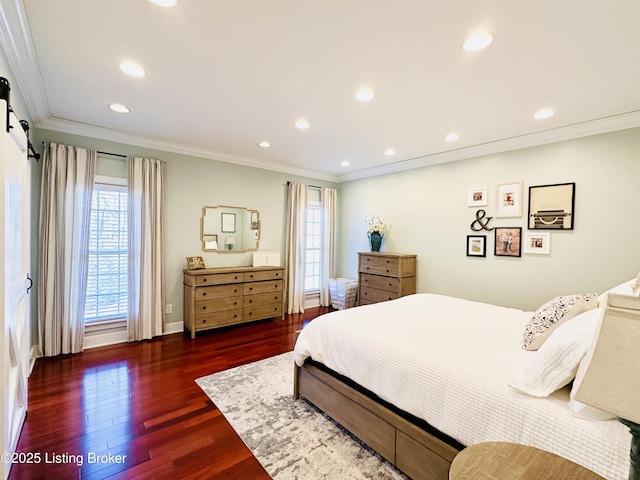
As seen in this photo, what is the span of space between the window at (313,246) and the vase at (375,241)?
1.18m

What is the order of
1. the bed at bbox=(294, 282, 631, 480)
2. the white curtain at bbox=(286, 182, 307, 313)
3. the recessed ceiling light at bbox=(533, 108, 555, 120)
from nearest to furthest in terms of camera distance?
the bed at bbox=(294, 282, 631, 480) < the recessed ceiling light at bbox=(533, 108, 555, 120) < the white curtain at bbox=(286, 182, 307, 313)

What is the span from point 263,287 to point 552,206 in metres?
3.92

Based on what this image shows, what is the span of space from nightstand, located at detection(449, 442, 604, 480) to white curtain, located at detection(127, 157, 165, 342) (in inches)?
153

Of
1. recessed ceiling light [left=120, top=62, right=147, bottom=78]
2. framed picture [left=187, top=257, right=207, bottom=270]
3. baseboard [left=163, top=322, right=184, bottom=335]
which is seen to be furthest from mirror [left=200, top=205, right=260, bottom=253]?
recessed ceiling light [left=120, top=62, right=147, bottom=78]

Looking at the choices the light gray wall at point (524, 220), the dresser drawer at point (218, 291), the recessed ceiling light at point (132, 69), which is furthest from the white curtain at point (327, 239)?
the recessed ceiling light at point (132, 69)

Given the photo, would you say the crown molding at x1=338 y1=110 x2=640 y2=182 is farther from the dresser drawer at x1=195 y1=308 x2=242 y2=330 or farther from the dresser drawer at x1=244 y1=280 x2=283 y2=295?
the dresser drawer at x1=195 y1=308 x2=242 y2=330

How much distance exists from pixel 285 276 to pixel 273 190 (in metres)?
1.52

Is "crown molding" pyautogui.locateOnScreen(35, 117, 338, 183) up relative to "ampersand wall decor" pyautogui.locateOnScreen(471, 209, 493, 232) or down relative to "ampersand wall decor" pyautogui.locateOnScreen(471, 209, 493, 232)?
up

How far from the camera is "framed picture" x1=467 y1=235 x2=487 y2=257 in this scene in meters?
3.80

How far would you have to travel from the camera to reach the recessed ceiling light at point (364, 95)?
241 centimetres

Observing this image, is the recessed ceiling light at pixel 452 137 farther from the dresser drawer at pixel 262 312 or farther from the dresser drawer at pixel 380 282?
the dresser drawer at pixel 262 312

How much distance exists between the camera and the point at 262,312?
4.59m

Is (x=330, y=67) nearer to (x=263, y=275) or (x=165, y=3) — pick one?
(x=165, y=3)

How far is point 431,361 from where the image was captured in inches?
64.6
